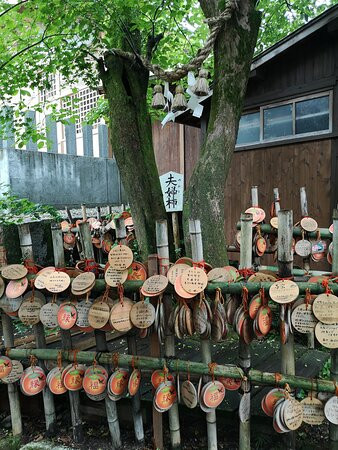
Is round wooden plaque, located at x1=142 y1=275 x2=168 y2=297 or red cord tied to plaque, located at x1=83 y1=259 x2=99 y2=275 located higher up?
red cord tied to plaque, located at x1=83 y1=259 x2=99 y2=275

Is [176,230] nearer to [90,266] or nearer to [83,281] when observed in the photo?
[90,266]

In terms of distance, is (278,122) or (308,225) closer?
(308,225)

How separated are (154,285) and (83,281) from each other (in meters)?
0.49

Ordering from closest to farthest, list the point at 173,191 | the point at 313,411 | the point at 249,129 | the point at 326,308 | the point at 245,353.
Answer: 1. the point at 326,308
2. the point at 313,411
3. the point at 245,353
4. the point at 173,191
5. the point at 249,129

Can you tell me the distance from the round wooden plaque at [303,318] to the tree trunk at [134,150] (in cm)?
282

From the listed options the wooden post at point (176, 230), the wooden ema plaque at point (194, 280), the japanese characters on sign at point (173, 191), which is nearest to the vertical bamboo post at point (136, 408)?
the wooden ema plaque at point (194, 280)

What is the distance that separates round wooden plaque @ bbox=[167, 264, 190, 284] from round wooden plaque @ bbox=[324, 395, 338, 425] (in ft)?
3.47

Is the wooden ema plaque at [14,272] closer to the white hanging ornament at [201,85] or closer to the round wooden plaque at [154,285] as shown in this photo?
the round wooden plaque at [154,285]

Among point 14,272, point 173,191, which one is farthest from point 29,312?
point 173,191

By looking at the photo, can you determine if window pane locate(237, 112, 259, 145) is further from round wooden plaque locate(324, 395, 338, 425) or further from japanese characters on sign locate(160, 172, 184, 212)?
round wooden plaque locate(324, 395, 338, 425)

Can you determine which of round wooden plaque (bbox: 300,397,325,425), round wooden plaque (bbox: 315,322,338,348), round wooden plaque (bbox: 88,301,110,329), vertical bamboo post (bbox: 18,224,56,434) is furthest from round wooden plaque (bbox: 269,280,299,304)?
vertical bamboo post (bbox: 18,224,56,434)

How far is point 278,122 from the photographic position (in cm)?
654

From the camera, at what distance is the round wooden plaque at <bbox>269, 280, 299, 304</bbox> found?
6.44 feet

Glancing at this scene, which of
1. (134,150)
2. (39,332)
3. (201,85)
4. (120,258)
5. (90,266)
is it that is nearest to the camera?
(120,258)
